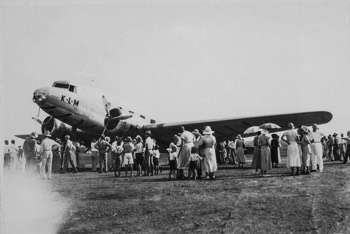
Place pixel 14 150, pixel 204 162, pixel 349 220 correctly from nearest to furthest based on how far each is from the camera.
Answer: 1. pixel 349 220
2. pixel 204 162
3. pixel 14 150

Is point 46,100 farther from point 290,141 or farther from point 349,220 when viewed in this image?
point 349,220

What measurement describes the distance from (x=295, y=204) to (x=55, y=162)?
13.3 m

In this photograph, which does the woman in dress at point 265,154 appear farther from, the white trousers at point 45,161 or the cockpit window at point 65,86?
the cockpit window at point 65,86

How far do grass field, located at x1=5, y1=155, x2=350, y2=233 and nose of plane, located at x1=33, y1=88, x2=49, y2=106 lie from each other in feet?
24.8

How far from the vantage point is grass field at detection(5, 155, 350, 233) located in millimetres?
5473

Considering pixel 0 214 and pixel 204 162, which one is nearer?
pixel 0 214

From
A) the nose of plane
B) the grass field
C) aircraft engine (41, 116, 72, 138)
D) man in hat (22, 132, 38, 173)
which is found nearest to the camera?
the grass field

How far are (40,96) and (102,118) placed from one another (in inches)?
145

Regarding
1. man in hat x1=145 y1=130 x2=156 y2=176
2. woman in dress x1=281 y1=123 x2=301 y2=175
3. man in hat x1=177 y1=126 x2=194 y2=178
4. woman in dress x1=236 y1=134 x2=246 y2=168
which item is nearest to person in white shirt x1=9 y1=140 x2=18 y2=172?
man in hat x1=145 y1=130 x2=156 y2=176

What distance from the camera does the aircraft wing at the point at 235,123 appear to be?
17531 mm

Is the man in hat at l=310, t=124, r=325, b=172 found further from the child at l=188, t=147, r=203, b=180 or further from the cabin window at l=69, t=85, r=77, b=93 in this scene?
the cabin window at l=69, t=85, r=77, b=93

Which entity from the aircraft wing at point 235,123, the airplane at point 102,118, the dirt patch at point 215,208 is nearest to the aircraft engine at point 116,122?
the airplane at point 102,118

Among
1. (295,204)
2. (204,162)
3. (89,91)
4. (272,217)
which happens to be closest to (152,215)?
(272,217)

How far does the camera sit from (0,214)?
6746mm
